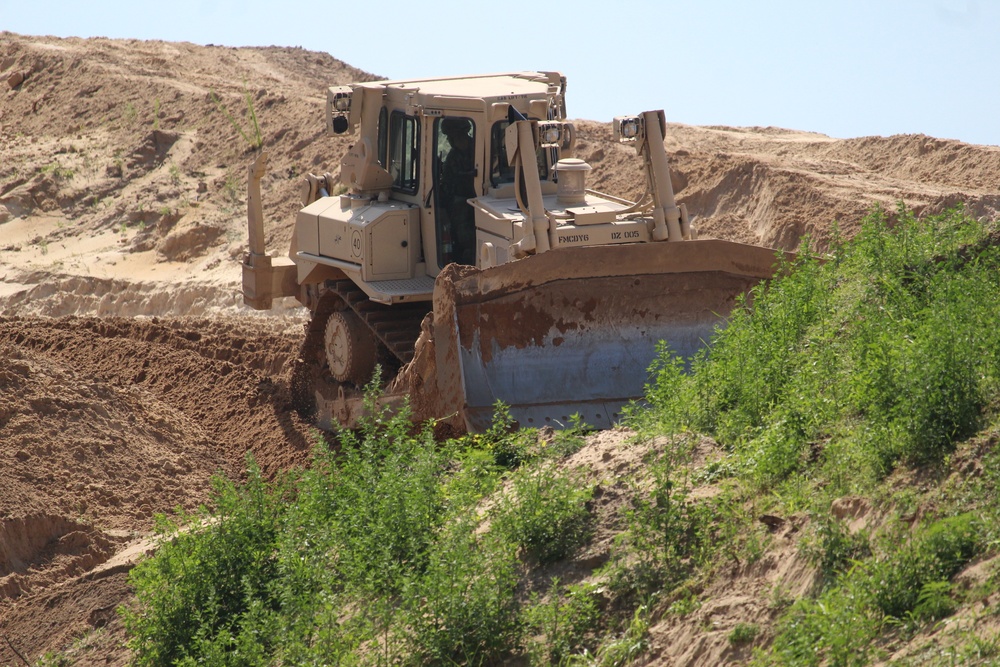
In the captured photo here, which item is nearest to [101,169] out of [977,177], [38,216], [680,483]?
[38,216]

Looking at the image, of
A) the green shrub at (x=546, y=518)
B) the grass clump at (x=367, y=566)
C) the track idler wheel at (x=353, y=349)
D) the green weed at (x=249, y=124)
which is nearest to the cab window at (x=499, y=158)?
the track idler wheel at (x=353, y=349)

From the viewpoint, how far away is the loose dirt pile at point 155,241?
26.7 feet

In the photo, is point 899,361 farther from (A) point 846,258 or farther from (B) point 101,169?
(B) point 101,169

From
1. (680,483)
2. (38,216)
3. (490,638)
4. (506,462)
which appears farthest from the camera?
(38,216)

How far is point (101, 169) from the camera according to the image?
67.1ft

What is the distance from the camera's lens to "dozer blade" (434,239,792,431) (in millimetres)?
7973

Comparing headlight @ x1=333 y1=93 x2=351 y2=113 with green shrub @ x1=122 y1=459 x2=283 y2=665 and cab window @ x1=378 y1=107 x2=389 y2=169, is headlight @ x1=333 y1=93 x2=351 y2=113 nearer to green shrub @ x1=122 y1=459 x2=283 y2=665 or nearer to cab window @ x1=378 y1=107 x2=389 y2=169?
cab window @ x1=378 y1=107 x2=389 y2=169

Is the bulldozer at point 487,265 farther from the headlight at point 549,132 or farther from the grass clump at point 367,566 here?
the grass clump at point 367,566

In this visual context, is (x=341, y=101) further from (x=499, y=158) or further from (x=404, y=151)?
(x=499, y=158)

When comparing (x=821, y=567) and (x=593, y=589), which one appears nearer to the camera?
(x=821, y=567)

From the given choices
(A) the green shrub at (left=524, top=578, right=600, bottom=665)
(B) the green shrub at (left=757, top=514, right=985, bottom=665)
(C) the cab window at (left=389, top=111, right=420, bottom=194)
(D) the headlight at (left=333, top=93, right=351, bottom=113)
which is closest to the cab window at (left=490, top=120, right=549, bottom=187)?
(C) the cab window at (left=389, top=111, right=420, bottom=194)

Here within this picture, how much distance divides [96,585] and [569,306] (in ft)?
11.8

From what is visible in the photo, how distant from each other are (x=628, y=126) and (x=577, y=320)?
1.88m

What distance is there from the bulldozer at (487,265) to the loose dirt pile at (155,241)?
3.60ft
